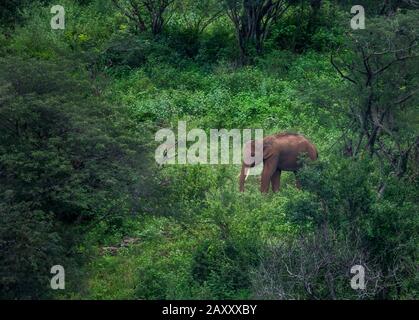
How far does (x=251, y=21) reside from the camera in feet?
79.5

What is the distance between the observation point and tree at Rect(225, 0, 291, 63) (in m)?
23.9

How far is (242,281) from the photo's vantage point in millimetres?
13016

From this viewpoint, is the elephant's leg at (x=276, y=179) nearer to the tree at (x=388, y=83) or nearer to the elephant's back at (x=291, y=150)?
the elephant's back at (x=291, y=150)

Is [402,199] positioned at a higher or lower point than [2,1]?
lower

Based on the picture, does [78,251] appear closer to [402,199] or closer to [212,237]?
[212,237]

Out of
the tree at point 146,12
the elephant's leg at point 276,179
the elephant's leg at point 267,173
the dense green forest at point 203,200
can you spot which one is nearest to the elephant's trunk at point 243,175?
the dense green forest at point 203,200

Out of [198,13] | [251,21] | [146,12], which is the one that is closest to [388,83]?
[251,21]

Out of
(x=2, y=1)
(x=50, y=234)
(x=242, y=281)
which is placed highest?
(x=2, y=1)

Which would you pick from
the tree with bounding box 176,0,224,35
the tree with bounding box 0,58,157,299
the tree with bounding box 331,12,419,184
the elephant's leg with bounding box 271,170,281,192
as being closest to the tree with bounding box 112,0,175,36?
the tree with bounding box 176,0,224,35

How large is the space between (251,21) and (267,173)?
820 cm

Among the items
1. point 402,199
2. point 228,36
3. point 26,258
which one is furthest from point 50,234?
point 228,36

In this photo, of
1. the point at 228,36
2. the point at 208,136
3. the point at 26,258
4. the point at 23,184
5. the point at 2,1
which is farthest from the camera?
the point at 228,36
